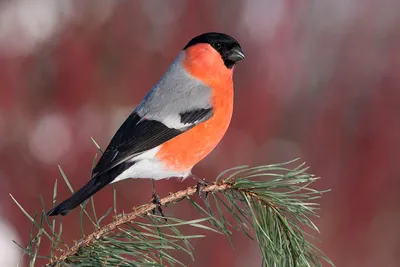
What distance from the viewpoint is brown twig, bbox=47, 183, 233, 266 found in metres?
0.85

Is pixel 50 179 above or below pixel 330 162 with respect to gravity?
below

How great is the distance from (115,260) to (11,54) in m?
4.07

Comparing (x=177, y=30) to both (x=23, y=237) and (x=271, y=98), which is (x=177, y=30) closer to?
(x=271, y=98)

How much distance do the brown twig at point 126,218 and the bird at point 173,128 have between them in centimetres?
15

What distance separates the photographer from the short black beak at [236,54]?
1354 millimetres

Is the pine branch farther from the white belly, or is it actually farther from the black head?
the black head

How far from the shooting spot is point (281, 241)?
95 cm

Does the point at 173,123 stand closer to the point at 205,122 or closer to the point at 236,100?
the point at 205,122

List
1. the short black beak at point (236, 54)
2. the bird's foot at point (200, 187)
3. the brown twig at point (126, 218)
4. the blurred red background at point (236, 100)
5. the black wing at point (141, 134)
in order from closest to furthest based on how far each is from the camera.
Answer: the brown twig at point (126, 218) → the bird's foot at point (200, 187) → the black wing at point (141, 134) → the short black beak at point (236, 54) → the blurred red background at point (236, 100)

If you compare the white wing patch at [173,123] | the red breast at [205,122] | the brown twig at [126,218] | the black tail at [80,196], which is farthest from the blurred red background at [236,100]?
the brown twig at [126,218]

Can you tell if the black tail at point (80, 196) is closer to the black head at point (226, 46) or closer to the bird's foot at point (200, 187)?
the bird's foot at point (200, 187)

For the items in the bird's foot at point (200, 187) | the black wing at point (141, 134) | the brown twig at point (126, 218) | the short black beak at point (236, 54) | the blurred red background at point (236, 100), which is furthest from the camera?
the blurred red background at point (236, 100)

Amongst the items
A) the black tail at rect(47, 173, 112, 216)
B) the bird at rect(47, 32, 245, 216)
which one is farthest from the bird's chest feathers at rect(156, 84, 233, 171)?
the black tail at rect(47, 173, 112, 216)

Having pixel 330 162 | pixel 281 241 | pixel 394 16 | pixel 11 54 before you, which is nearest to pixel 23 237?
pixel 11 54
